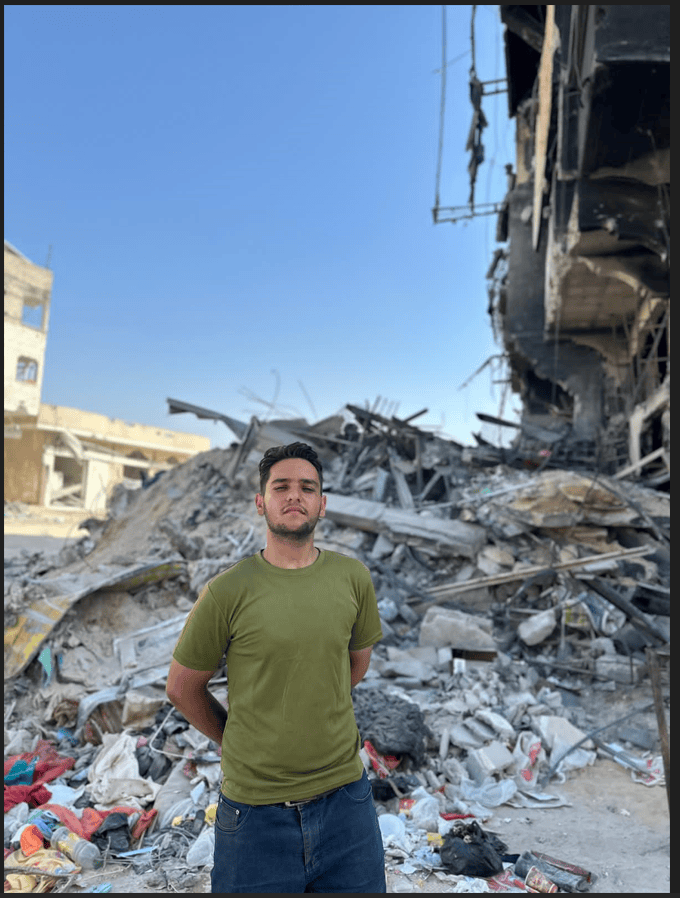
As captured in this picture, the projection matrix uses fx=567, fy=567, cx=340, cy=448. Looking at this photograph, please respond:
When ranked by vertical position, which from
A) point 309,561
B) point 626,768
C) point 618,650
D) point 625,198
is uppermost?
point 625,198

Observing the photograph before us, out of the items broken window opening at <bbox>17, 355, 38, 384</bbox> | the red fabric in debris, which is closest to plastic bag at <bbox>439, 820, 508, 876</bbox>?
the red fabric in debris

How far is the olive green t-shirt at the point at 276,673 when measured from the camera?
1631 millimetres

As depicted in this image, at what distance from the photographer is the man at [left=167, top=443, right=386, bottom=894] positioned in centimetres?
161

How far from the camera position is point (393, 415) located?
15.1 m

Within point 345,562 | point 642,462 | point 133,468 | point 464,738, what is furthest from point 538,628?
point 133,468

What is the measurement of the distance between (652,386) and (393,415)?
6.05m

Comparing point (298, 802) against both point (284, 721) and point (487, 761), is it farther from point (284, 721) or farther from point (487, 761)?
point (487, 761)

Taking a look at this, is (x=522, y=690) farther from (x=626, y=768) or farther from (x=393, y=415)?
(x=393, y=415)

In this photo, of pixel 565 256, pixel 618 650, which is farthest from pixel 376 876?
pixel 565 256

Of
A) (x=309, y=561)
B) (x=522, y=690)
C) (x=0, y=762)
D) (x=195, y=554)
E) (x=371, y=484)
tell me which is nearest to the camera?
(x=309, y=561)

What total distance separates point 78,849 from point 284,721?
2.89m

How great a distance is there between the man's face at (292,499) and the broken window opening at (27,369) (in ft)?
107

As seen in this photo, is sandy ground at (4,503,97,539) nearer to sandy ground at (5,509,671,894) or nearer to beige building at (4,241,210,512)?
beige building at (4,241,210,512)

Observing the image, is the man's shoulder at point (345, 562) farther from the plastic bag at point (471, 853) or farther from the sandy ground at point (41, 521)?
the sandy ground at point (41, 521)
